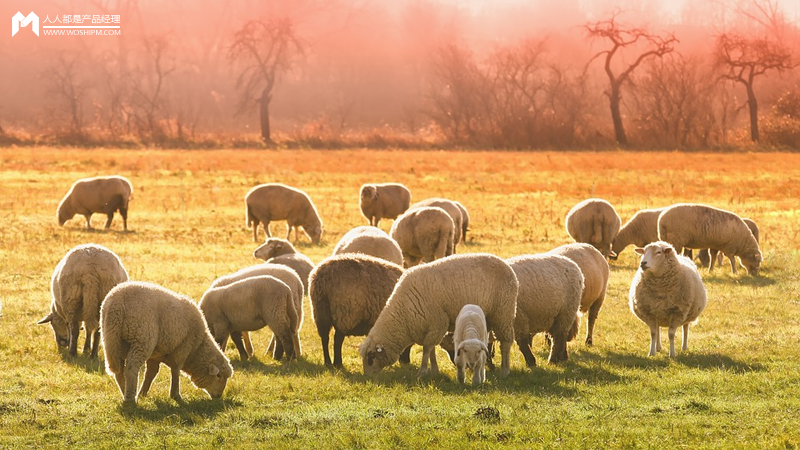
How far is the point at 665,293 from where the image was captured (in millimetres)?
12875

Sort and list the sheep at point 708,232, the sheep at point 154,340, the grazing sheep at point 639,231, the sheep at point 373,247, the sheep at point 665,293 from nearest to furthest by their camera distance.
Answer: the sheep at point 154,340 → the sheep at point 665,293 → the sheep at point 373,247 → the sheep at point 708,232 → the grazing sheep at point 639,231

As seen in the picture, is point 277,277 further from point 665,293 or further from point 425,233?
point 425,233

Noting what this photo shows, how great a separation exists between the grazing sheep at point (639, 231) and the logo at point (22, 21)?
314 feet

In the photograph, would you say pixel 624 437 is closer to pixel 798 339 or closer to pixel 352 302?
pixel 352 302

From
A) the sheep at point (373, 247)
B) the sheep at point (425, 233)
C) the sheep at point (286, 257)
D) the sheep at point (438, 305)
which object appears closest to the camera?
the sheep at point (438, 305)

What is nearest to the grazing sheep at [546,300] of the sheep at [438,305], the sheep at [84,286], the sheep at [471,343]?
the sheep at [438,305]

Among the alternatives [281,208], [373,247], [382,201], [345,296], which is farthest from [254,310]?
[382,201]

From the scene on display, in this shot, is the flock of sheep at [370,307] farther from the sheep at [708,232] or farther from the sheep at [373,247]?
the sheep at [708,232]

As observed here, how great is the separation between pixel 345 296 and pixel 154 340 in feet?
8.98

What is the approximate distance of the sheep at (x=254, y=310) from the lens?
12.5 meters

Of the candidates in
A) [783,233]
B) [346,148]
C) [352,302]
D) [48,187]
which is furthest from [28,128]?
[352,302]

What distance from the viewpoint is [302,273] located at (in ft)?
53.8

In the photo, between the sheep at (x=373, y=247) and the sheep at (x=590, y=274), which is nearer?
the sheep at (x=590, y=274)

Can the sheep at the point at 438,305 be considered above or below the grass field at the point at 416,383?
above
